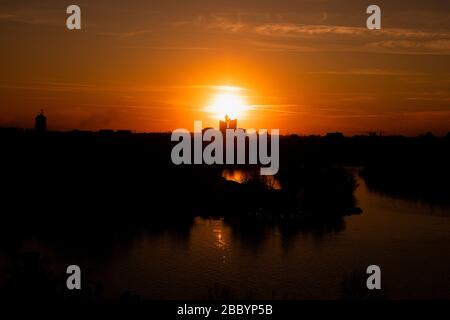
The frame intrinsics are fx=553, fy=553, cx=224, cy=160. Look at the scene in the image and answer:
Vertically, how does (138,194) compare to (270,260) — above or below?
above

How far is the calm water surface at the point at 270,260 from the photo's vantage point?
17.2 m

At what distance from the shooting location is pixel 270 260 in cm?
2089

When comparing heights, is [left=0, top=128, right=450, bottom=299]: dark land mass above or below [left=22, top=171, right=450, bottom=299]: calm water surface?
above

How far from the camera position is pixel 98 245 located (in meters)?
23.6

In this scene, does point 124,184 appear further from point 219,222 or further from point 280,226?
point 280,226

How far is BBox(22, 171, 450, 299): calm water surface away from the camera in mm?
17172

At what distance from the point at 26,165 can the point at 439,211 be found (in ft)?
86.8

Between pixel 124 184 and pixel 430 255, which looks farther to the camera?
pixel 124 184

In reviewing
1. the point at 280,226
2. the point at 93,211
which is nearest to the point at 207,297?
the point at 280,226

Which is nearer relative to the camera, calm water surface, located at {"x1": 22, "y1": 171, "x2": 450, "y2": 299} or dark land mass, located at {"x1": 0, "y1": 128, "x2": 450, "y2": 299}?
calm water surface, located at {"x1": 22, "y1": 171, "x2": 450, "y2": 299}

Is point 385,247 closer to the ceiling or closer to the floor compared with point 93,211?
closer to the floor

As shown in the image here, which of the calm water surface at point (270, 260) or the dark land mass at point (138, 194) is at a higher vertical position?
the dark land mass at point (138, 194)

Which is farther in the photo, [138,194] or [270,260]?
[138,194]

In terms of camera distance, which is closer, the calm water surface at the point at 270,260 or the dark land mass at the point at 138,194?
the calm water surface at the point at 270,260
